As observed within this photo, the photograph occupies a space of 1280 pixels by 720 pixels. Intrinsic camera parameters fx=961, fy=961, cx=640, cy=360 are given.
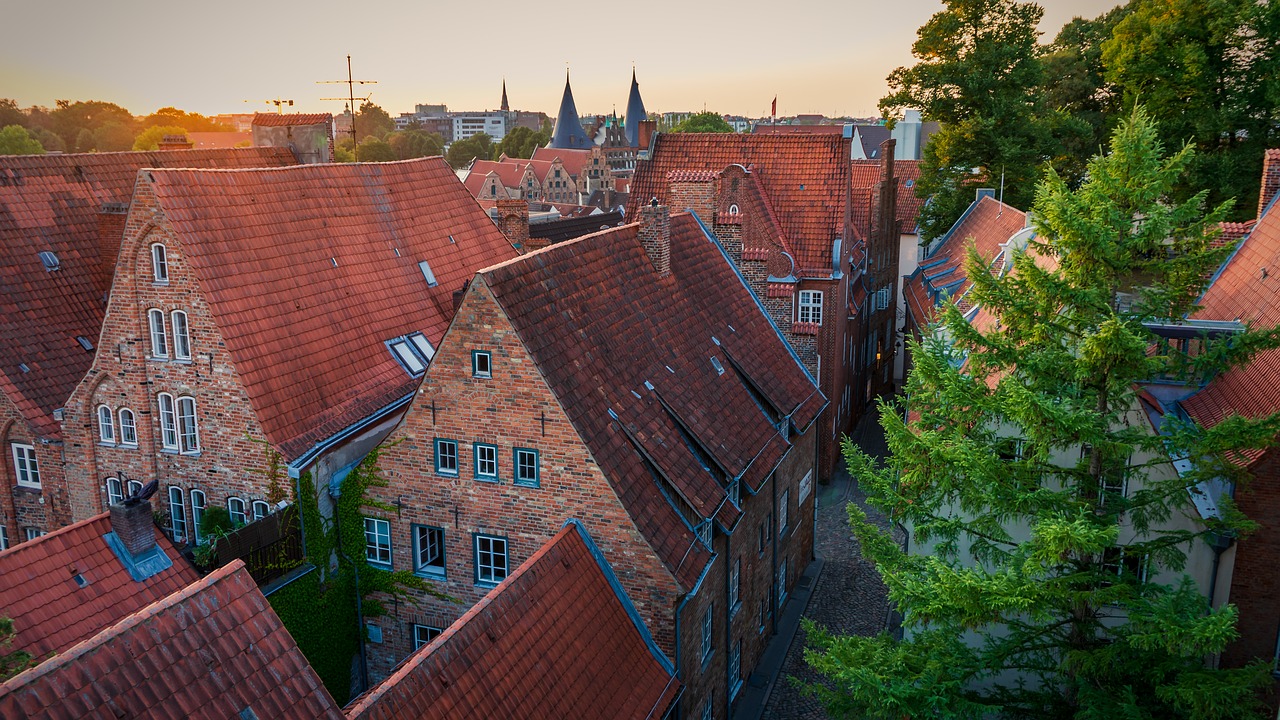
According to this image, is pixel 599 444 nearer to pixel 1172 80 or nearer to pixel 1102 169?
pixel 1102 169

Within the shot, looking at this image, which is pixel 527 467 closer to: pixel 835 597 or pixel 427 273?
pixel 427 273

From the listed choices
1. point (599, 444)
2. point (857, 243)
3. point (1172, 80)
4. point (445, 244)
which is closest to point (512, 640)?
point (599, 444)

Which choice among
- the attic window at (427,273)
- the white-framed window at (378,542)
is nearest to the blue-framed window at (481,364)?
the white-framed window at (378,542)

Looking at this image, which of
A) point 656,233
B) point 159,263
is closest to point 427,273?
point 656,233

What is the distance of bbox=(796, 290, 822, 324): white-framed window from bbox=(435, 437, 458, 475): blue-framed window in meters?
19.0

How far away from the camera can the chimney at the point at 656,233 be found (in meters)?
25.3

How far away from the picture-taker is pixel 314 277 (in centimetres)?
2433

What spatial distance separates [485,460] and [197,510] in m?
7.95

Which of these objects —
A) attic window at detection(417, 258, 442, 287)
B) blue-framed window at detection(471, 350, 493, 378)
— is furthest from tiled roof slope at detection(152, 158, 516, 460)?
blue-framed window at detection(471, 350, 493, 378)

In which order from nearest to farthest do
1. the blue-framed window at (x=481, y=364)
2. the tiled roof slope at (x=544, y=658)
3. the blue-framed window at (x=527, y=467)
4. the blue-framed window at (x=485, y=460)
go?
the tiled roof slope at (x=544, y=658) → the blue-framed window at (x=481, y=364) → the blue-framed window at (x=527, y=467) → the blue-framed window at (x=485, y=460)

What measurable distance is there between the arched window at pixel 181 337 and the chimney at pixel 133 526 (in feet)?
16.2

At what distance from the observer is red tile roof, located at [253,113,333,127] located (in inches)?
1404

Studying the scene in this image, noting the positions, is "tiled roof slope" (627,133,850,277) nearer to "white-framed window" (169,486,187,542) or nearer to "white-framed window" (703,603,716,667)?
"white-framed window" (703,603,716,667)

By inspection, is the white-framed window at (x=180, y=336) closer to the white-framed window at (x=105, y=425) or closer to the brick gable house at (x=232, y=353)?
the brick gable house at (x=232, y=353)
